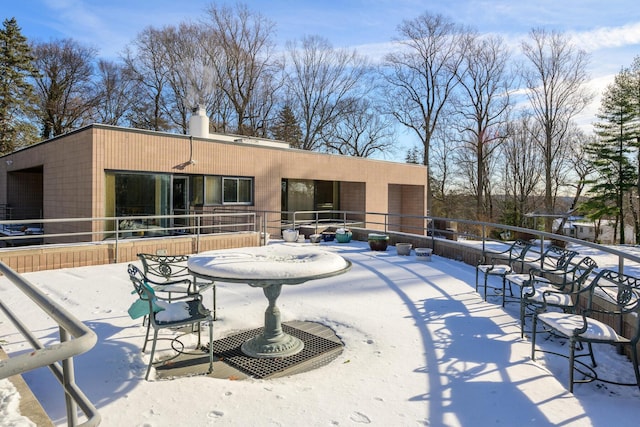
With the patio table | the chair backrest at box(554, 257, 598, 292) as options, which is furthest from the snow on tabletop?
the chair backrest at box(554, 257, 598, 292)

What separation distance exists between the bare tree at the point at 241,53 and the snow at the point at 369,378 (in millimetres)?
28098

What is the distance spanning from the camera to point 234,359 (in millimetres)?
3834

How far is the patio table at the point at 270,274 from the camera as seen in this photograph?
3.62 metres

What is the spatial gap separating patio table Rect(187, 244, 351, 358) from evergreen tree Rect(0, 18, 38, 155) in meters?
31.1

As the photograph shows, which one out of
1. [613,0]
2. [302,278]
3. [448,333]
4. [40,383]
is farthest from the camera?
[613,0]

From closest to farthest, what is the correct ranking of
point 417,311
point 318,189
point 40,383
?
1. point 40,383
2. point 417,311
3. point 318,189

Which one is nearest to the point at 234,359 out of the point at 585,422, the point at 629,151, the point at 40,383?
the point at 40,383

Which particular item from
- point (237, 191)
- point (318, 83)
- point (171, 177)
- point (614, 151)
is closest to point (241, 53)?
point (318, 83)

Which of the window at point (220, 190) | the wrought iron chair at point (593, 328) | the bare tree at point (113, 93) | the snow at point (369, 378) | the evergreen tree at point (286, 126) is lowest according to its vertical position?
the snow at point (369, 378)

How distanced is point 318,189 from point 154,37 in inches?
828

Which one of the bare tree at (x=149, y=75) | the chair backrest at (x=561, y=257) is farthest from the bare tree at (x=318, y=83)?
the chair backrest at (x=561, y=257)

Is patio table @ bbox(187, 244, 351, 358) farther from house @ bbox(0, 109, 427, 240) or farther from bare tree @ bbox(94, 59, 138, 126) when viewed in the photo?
bare tree @ bbox(94, 59, 138, 126)

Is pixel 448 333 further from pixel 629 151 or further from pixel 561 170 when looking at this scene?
pixel 561 170

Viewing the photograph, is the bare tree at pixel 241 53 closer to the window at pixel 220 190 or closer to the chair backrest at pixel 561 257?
the window at pixel 220 190
